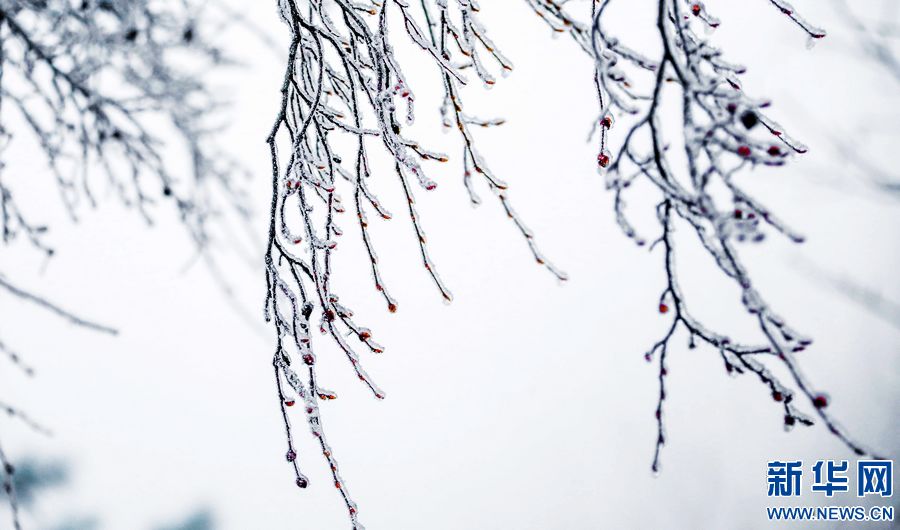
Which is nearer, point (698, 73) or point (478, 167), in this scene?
point (698, 73)

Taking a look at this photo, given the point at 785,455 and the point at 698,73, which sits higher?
the point at 785,455

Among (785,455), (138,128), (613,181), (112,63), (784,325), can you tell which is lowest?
(784,325)

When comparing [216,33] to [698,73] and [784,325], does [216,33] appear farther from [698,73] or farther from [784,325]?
[784,325]

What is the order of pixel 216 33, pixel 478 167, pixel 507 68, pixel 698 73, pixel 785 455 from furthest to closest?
pixel 785 455 < pixel 216 33 < pixel 507 68 < pixel 478 167 < pixel 698 73

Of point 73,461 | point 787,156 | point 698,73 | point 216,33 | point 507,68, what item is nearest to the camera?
point 787,156

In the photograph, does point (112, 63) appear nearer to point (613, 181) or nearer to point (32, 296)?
point (32, 296)

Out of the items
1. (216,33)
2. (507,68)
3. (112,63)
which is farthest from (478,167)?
(112,63)

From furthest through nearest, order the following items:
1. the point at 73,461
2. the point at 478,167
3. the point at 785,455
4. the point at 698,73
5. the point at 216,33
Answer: the point at 785,455, the point at 73,461, the point at 216,33, the point at 478,167, the point at 698,73

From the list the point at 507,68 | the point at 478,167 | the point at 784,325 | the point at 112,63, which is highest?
the point at 112,63

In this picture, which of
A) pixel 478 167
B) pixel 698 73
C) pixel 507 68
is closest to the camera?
pixel 698 73

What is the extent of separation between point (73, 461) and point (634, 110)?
1072cm

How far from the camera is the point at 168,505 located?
29.8 feet

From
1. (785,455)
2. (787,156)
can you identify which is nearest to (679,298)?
(787,156)

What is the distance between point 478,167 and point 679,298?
0.53 meters
